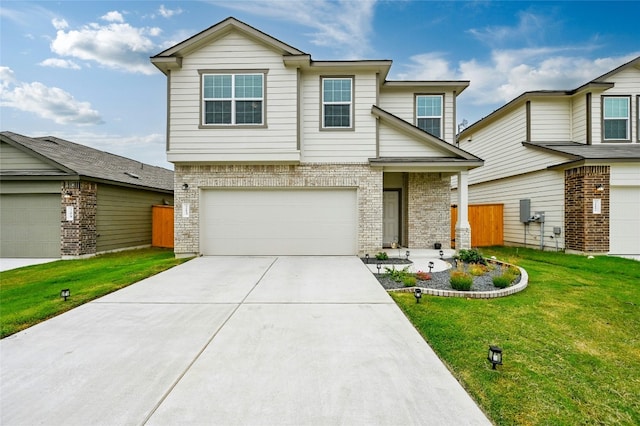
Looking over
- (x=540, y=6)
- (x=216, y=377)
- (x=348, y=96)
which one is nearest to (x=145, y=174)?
(x=348, y=96)

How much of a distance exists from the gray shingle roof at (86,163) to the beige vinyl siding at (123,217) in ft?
1.72

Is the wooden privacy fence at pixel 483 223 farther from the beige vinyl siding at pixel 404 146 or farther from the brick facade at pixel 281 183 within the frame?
the brick facade at pixel 281 183

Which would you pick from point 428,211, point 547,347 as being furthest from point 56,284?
point 428,211

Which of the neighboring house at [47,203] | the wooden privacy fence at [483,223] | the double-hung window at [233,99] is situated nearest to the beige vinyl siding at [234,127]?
the double-hung window at [233,99]

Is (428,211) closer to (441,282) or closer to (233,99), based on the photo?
(441,282)

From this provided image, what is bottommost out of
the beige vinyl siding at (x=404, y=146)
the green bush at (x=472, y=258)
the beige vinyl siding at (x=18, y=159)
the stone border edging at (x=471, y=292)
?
the stone border edging at (x=471, y=292)

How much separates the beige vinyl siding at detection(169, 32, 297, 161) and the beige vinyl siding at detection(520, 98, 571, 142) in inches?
407

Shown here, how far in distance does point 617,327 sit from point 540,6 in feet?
50.4

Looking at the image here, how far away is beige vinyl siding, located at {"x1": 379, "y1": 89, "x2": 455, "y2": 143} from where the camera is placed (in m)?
11.9

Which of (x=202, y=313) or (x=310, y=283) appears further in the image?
(x=310, y=283)

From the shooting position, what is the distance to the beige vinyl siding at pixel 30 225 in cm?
1126

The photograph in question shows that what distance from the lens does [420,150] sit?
418 inches

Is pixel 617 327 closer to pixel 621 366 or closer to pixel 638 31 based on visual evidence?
pixel 621 366

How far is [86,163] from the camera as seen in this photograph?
12.8 m
